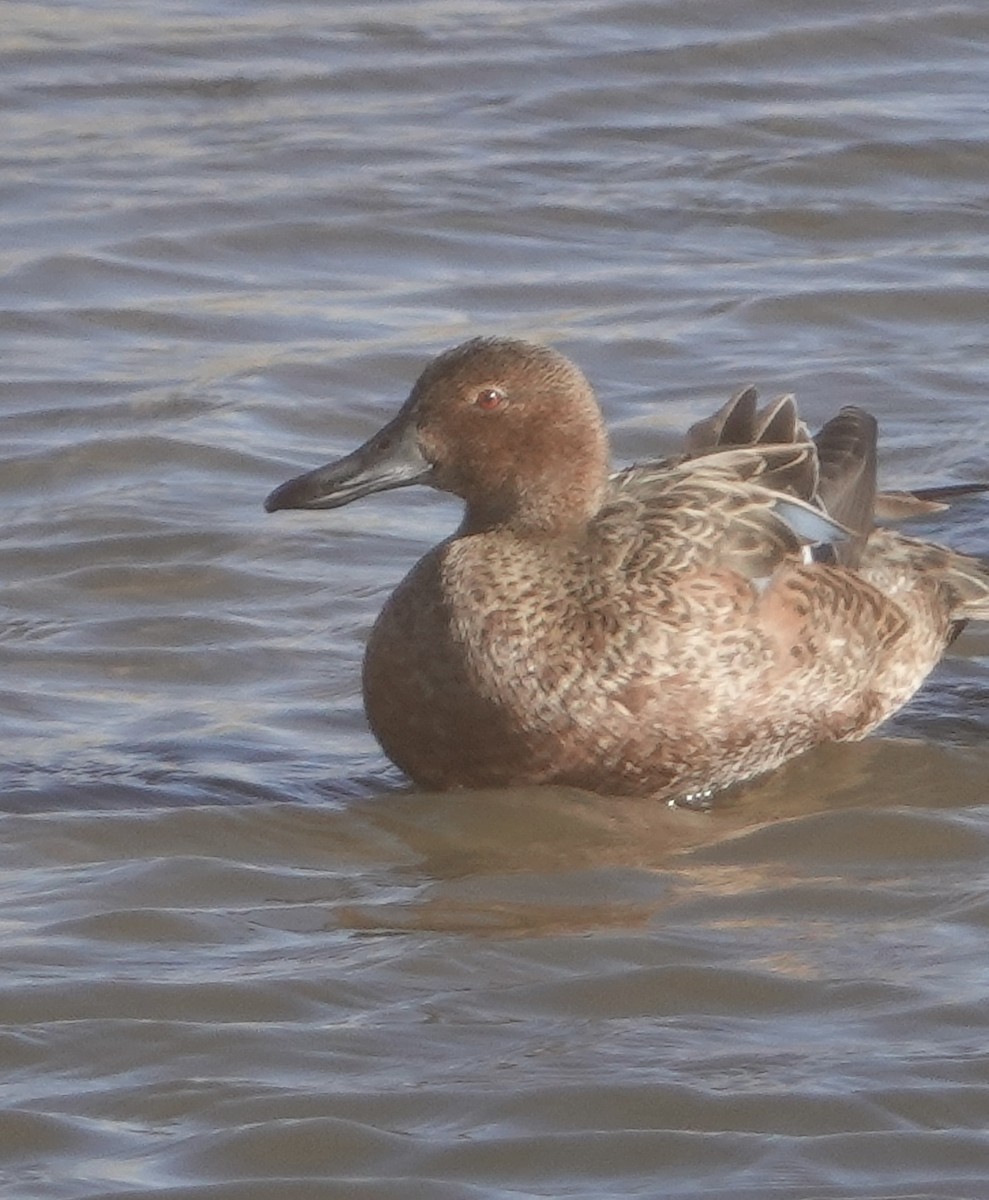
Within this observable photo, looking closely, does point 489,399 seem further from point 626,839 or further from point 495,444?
point 626,839

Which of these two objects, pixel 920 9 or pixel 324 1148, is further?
pixel 920 9

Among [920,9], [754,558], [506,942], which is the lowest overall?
[506,942]

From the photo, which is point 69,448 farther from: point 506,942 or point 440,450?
point 506,942

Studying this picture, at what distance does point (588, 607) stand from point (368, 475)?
0.50 meters

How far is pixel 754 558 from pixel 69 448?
2382 mm

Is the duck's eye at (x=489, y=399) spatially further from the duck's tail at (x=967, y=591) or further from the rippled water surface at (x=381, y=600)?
the duck's tail at (x=967, y=591)

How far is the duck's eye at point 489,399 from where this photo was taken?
5812mm

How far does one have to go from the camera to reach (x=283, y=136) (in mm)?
10031

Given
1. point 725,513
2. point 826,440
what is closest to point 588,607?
point 725,513

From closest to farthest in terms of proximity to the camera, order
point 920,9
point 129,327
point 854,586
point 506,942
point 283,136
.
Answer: point 506,942 → point 854,586 → point 129,327 → point 283,136 → point 920,9

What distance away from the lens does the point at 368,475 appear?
19.2 feet

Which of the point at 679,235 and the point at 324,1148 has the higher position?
the point at 679,235

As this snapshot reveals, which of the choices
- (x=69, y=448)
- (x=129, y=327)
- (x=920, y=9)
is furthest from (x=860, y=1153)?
(x=920, y=9)

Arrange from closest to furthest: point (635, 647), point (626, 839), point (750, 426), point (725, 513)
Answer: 1. point (626, 839)
2. point (635, 647)
3. point (725, 513)
4. point (750, 426)
